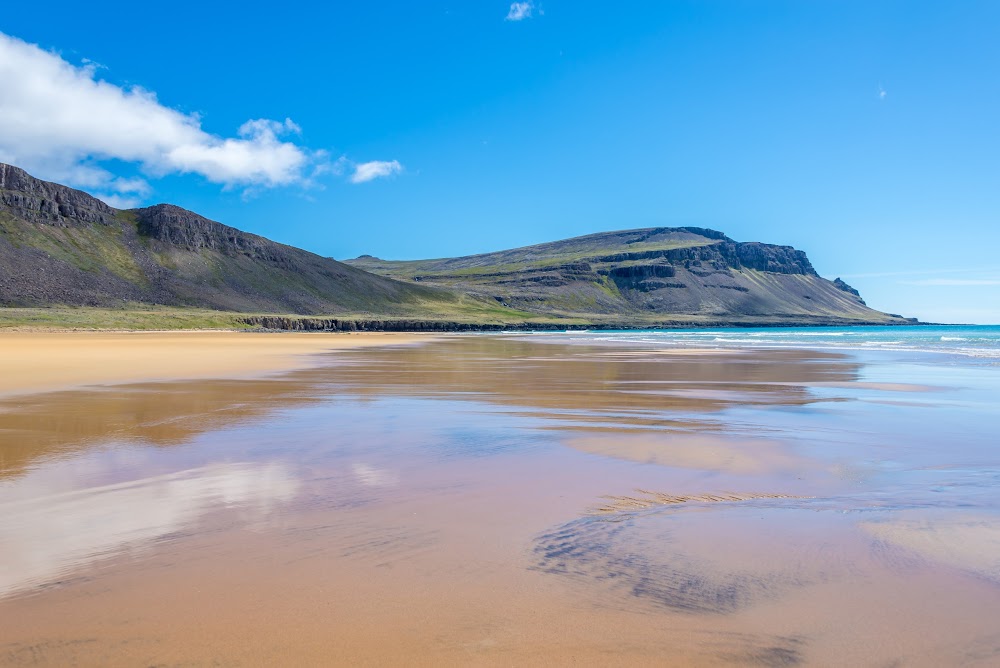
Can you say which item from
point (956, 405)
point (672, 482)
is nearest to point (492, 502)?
point (672, 482)

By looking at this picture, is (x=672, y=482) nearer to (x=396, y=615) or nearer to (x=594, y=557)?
(x=594, y=557)

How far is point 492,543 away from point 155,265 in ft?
493

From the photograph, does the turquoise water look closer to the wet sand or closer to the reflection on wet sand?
the wet sand

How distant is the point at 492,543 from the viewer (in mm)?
5637

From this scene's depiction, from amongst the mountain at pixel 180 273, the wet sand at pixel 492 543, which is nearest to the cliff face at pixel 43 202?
the mountain at pixel 180 273

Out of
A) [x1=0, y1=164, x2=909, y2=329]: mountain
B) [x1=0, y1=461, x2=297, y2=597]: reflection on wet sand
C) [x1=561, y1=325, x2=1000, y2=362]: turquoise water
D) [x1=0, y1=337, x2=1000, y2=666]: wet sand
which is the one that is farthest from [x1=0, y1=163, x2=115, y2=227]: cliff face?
[x1=0, y1=461, x2=297, y2=597]: reflection on wet sand

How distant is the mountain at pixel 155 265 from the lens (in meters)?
113

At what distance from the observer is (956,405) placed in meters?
15.2

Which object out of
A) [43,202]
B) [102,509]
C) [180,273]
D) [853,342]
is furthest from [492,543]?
[43,202]

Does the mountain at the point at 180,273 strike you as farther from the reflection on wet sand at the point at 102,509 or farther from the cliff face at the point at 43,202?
the reflection on wet sand at the point at 102,509

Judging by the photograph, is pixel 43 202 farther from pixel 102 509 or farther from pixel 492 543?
pixel 492 543

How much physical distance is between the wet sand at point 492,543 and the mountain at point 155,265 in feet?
370

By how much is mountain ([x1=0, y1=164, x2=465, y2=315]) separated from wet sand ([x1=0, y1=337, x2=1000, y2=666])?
370 feet

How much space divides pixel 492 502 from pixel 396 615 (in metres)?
2.78
